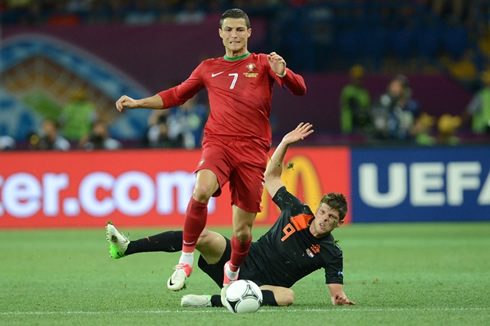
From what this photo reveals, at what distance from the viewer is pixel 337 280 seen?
731 centimetres

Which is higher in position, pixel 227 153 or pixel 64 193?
pixel 227 153

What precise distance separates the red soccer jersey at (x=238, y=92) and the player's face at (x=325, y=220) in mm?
826

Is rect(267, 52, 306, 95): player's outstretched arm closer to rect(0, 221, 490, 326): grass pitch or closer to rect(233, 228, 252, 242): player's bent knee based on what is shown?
rect(233, 228, 252, 242): player's bent knee

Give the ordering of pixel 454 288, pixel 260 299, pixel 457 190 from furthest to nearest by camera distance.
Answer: pixel 457 190 → pixel 454 288 → pixel 260 299

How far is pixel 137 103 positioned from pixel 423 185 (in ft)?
28.3

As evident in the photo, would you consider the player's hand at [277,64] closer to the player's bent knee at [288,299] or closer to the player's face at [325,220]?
the player's face at [325,220]

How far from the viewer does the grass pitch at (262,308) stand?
6680 millimetres

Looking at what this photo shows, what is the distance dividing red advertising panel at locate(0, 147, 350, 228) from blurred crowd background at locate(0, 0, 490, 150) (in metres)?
3.08

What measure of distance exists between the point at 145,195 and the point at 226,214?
4.40ft

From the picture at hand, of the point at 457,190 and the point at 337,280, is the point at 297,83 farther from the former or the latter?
the point at 457,190

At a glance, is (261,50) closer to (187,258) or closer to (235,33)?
(235,33)

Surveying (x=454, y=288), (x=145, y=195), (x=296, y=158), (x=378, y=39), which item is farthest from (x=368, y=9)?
(x=454, y=288)

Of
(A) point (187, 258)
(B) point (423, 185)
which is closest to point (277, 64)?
(A) point (187, 258)

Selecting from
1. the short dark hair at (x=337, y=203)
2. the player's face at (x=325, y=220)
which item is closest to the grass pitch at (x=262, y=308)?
the player's face at (x=325, y=220)
